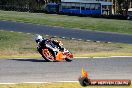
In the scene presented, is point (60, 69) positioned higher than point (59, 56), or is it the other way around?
point (59, 56)

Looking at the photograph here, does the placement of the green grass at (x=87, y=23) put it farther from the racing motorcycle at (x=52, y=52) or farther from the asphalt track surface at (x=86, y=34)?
the racing motorcycle at (x=52, y=52)

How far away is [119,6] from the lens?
11694cm

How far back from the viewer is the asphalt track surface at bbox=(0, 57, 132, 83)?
40.6 feet

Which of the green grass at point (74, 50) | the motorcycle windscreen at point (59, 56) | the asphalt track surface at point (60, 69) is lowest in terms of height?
the green grass at point (74, 50)

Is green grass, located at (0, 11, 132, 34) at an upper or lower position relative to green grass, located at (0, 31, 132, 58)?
lower

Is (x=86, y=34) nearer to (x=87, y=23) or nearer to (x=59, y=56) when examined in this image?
(x=87, y=23)

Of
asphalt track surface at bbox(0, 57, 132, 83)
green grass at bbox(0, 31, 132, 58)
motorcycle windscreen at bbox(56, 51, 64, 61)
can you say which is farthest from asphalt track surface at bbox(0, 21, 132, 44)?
motorcycle windscreen at bbox(56, 51, 64, 61)

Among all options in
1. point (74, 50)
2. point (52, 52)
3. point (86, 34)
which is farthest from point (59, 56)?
point (86, 34)

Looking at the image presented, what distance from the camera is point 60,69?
1402 cm

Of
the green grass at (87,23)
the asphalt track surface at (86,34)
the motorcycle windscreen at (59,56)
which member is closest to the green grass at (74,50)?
the motorcycle windscreen at (59,56)

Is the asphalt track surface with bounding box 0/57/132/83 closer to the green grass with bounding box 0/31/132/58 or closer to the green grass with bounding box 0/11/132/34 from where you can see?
the green grass with bounding box 0/31/132/58

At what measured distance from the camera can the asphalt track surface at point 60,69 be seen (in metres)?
12.4

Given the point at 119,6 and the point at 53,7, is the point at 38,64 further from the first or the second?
the point at 119,6

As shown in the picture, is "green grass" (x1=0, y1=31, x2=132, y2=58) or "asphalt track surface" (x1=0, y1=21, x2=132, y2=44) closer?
"green grass" (x1=0, y1=31, x2=132, y2=58)
